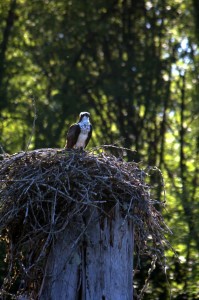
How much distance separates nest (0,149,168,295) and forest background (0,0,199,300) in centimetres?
788

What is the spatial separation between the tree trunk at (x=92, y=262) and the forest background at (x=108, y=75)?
8.24 m

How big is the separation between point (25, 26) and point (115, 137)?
330cm

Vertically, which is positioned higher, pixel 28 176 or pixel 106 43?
pixel 106 43

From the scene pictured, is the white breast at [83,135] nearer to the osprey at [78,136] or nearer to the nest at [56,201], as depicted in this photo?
the osprey at [78,136]

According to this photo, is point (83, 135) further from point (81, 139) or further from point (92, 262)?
Result: point (92, 262)

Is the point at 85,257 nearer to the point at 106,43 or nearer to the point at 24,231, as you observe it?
the point at 24,231

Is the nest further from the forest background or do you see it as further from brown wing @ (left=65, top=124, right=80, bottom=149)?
the forest background

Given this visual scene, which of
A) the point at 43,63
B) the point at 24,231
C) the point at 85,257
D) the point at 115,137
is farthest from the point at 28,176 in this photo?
the point at 43,63

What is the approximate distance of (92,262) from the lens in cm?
437

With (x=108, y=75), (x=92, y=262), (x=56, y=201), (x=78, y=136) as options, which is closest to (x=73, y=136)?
(x=78, y=136)

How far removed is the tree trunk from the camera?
4344mm

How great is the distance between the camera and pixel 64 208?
4586mm

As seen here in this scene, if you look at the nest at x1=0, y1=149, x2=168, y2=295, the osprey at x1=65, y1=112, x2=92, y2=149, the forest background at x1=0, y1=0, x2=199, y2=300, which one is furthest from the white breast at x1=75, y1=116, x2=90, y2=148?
the forest background at x1=0, y1=0, x2=199, y2=300

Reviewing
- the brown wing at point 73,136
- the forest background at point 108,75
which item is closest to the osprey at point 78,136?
the brown wing at point 73,136
